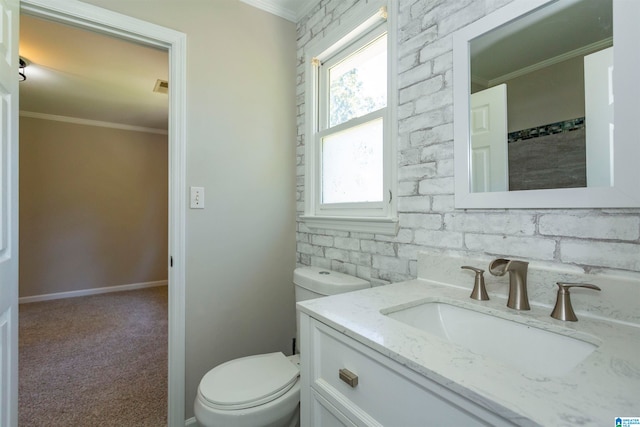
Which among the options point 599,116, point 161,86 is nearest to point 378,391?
point 599,116

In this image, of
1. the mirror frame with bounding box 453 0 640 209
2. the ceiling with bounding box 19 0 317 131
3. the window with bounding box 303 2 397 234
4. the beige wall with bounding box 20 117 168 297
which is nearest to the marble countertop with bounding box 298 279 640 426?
the mirror frame with bounding box 453 0 640 209

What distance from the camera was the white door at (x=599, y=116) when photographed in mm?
792

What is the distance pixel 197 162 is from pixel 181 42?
64 cm

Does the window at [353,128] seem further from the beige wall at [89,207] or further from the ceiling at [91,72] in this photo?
the beige wall at [89,207]

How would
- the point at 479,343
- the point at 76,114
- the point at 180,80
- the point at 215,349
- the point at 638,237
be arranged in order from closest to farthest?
the point at 638,237 → the point at 479,343 → the point at 180,80 → the point at 215,349 → the point at 76,114

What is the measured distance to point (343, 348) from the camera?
804mm

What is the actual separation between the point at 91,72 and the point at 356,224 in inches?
114

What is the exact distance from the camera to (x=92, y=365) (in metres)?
2.29

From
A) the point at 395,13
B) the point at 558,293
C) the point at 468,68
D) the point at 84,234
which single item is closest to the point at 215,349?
the point at 558,293

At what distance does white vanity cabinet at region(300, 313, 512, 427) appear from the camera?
56cm

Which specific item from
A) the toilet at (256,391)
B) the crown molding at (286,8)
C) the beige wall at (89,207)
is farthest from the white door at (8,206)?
the beige wall at (89,207)

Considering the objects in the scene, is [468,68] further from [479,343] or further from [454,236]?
[479,343]

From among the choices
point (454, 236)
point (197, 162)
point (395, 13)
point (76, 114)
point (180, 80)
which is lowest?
point (454, 236)

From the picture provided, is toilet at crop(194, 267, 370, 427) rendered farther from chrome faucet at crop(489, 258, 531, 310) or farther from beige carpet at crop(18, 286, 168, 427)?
beige carpet at crop(18, 286, 168, 427)
